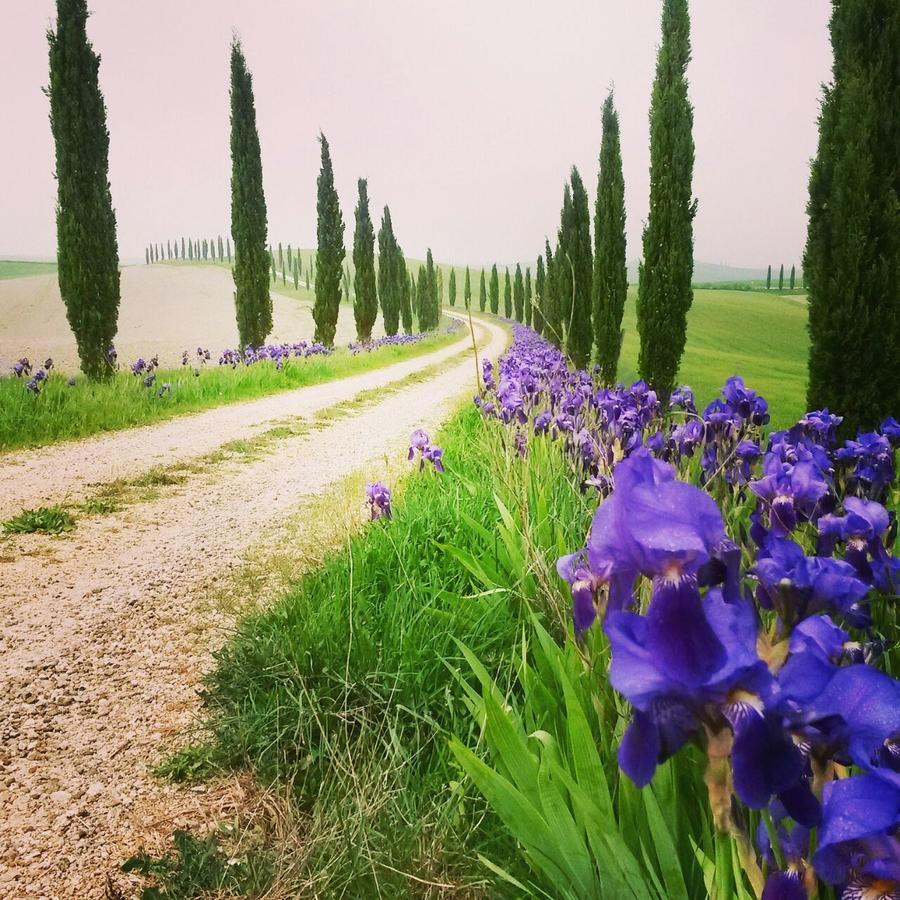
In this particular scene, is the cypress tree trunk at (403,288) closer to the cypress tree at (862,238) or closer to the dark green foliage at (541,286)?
the dark green foliage at (541,286)

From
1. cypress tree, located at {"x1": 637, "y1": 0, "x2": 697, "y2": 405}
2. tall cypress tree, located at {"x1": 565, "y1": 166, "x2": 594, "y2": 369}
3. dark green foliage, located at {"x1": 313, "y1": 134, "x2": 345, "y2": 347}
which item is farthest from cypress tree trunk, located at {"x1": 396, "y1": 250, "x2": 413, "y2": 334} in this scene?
cypress tree, located at {"x1": 637, "y1": 0, "x2": 697, "y2": 405}

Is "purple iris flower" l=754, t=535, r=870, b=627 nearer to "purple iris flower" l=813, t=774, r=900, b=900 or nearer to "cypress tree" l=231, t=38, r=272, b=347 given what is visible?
"purple iris flower" l=813, t=774, r=900, b=900

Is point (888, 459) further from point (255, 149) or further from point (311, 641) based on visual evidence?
point (255, 149)

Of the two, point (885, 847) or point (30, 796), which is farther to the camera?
point (30, 796)

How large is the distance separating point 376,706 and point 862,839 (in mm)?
1876

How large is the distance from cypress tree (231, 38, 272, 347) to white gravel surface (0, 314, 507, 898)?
12.9 metres

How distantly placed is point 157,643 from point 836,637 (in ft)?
10.6

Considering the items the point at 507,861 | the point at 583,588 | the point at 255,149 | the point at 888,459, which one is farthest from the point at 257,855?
the point at 255,149

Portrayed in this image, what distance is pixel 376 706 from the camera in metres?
2.41

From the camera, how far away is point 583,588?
1.25 meters

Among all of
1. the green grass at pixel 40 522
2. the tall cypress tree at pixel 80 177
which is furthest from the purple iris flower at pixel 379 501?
the tall cypress tree at pixel 80 177

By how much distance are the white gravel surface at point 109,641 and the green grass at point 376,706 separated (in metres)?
0.25

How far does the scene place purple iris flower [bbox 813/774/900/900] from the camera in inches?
28.3

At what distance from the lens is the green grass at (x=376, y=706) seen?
72.2 inches
